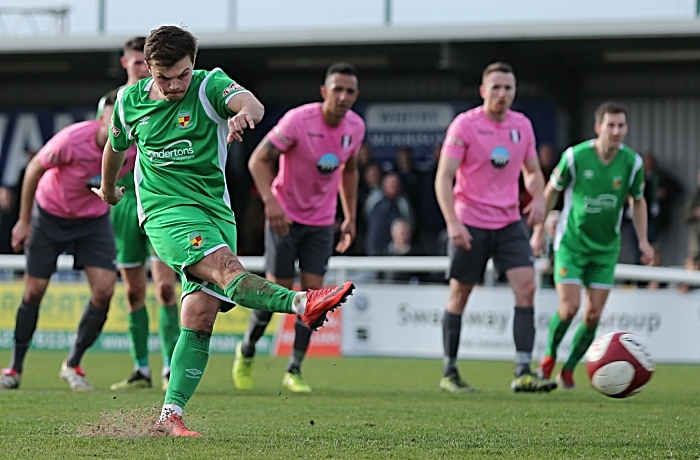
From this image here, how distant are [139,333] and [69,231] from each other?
1000mm

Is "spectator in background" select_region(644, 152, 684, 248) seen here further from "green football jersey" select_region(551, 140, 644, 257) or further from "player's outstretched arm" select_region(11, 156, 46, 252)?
"player's outstretched arm" select_region(11, 156, 46, 252)

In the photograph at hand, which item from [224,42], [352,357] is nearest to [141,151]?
Result: [352,357]

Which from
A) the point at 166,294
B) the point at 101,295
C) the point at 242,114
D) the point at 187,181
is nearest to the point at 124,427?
the point at 187,181

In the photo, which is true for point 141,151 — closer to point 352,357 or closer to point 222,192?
point 222,192

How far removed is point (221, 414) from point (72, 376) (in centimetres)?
253

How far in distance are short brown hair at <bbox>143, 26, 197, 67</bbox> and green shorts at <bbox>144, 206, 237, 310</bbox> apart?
0.76m

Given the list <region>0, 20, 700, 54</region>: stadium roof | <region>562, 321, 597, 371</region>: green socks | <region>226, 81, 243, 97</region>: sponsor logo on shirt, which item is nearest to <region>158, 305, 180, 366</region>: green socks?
<region>562, 321, 597, 371</region>: green socks

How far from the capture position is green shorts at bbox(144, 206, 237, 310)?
20.1 ft

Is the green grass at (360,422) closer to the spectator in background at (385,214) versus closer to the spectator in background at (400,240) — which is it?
the spectator in background at (400,240)

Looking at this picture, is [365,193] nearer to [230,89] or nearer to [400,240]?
[400,240]

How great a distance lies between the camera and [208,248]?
20.0 ft

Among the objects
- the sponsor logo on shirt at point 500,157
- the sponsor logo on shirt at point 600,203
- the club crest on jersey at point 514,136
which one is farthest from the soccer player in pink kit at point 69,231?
the sponsor logo on shirt at point 600,203

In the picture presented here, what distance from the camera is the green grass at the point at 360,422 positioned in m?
5.69

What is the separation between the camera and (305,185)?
10.0 meters
